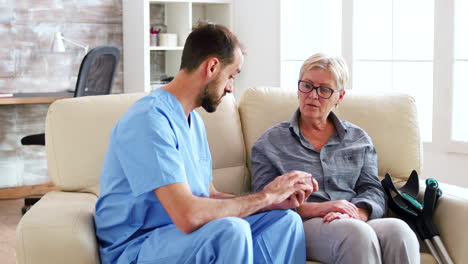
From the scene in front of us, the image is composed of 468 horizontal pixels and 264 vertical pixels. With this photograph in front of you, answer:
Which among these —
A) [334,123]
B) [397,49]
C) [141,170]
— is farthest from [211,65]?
[397,49]

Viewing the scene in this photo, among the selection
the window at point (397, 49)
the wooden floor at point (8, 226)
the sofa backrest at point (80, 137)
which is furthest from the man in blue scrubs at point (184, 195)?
the window at point (397, 49)

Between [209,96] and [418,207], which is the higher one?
[209,96]

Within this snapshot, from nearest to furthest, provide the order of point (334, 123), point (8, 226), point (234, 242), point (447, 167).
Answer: point (234, 242)
point (334, 123)
point (447, 167)
point (8, 226)

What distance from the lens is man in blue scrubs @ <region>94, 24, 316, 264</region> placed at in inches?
66.4

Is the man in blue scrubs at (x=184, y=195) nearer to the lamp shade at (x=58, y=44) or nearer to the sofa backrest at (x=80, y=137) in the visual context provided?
the sofa backrest at (x=80, y=137)

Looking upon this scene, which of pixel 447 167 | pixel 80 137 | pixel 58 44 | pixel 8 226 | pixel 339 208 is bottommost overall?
pixel 8 226

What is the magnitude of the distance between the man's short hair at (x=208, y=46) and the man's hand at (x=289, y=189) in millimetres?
380

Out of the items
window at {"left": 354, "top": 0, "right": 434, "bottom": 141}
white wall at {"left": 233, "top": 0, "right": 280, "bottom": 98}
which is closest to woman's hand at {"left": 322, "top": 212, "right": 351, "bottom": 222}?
window at {"left": 354, "top": 0, "right": 434, "bottom": 141}

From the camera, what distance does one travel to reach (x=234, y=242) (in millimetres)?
1639

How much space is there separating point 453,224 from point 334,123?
547 mm

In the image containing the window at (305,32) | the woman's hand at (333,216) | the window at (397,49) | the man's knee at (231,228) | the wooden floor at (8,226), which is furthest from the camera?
A: the window at (305,32)

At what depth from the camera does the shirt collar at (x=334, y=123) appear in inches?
91.0

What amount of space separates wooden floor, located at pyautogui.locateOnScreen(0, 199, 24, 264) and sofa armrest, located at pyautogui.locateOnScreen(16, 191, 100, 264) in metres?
1.61

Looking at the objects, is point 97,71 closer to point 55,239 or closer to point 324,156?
point 324,156
